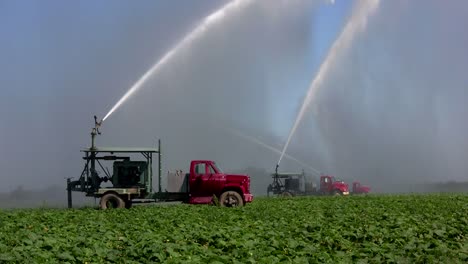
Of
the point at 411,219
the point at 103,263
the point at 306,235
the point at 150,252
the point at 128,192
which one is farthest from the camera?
the point at 128,192

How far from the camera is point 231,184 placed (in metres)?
22.9

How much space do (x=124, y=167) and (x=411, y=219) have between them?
13.2 m

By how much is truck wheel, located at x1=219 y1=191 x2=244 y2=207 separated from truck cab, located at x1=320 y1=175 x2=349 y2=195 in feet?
Answer: 83.2

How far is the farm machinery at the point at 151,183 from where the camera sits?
22.6 m

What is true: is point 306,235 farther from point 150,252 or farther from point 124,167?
point 124,167

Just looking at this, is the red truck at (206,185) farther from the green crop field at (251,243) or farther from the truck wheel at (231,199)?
the green crop field at (251,243)

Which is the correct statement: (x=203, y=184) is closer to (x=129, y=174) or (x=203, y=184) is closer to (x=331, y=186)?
(x=129, y=174)

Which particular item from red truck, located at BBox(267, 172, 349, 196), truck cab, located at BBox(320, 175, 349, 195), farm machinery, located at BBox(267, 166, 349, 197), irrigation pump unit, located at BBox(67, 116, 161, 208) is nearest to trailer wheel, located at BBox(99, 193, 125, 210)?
irrigation pump unit, located at BBox(67, 116, 161, 208)

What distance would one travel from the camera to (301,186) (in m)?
44.4

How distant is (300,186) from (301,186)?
11 centimetres

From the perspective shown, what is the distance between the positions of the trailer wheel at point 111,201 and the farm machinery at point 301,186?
20671 mm

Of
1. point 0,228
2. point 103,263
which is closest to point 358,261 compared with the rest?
Answer: point 103,263

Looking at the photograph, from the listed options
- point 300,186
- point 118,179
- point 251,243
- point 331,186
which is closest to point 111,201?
point 118,179

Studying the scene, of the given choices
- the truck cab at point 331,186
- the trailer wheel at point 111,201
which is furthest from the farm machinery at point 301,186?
the trailer wheel at point 111,201
